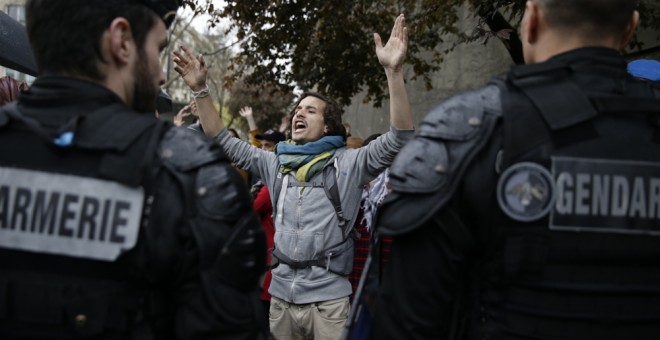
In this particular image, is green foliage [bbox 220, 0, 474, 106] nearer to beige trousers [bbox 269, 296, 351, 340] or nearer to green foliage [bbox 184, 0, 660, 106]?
green foliage [bbox 184, 0, 660, 106]

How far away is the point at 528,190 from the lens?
1.69 meters

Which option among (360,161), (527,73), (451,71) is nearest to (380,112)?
(451,71)

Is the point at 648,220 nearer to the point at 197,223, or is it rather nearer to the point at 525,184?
the point at 525,184

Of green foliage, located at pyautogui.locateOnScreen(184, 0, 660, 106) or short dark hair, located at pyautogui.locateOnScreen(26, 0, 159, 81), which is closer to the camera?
short dark hair, located at pyautogui.locateOnScreen(26, 0, 159, 81)

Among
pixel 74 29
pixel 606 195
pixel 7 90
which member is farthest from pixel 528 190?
pixel 7 90

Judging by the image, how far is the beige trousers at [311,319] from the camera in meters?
3.97

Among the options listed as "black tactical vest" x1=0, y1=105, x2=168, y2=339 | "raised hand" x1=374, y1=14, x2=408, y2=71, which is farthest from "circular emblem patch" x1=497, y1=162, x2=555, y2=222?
"raised hand" x1=374, y1=14, x2=408, y2=71

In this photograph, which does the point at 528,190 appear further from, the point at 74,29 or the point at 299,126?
the point at 299,126

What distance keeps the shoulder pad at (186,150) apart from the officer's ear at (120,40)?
0.81ft

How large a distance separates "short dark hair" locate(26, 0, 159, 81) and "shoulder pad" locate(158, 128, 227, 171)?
0.27 metres

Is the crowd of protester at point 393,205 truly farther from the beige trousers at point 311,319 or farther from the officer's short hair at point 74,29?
the beige trousers at point 311,319

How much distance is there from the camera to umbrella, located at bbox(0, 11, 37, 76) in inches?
175

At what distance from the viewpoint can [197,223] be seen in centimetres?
162

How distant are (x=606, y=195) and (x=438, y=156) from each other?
46cm
